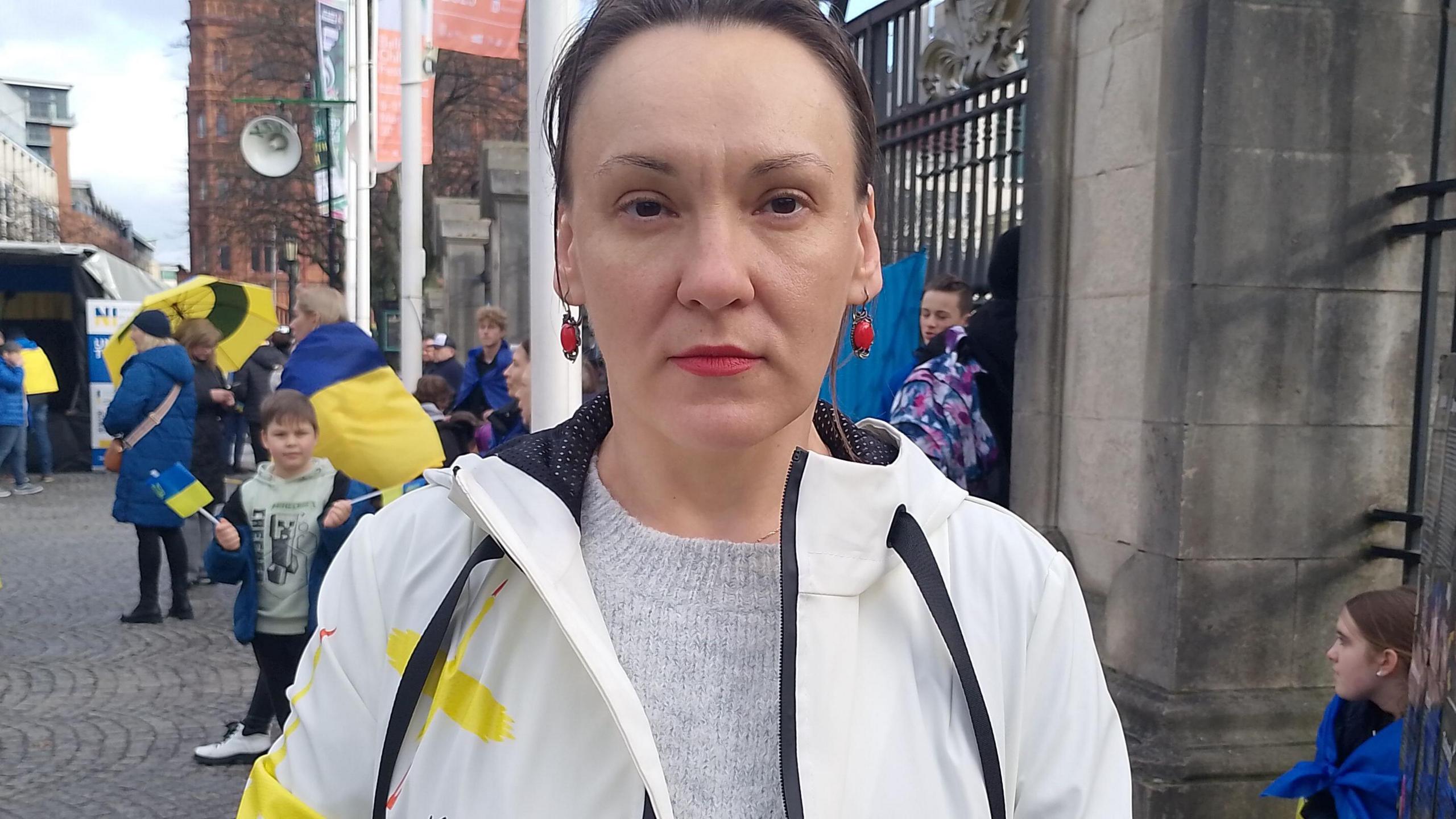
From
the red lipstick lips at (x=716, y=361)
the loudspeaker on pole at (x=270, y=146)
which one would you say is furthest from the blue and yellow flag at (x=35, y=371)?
the red lipstick lips at (x=716, y=361)

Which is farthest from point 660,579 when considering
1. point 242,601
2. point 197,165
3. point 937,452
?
point 197,165

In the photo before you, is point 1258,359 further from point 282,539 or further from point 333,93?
point 333,93

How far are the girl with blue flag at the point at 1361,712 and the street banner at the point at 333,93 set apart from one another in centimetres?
1229

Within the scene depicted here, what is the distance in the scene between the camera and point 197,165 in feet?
156

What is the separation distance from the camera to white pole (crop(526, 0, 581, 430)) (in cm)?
371

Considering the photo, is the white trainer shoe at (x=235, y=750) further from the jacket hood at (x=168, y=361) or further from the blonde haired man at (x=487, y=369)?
the blonde haired man at (x=487, y=369)

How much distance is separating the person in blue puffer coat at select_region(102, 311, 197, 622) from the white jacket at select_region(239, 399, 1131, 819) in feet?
20.8

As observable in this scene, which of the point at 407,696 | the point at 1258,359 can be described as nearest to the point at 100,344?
the point at 1258,359

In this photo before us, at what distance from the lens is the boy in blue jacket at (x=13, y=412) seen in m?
12.9

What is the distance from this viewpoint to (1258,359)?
12.1 ft

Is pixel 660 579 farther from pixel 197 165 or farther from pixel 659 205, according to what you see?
pixel 197 165

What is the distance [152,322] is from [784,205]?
6952 mm

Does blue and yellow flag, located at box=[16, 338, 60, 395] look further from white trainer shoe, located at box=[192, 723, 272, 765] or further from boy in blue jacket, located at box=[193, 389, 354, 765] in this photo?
boy in blue jacket, located at box=[193, 389, 354, 765]

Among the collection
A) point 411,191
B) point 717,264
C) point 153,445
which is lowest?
point 153,445
